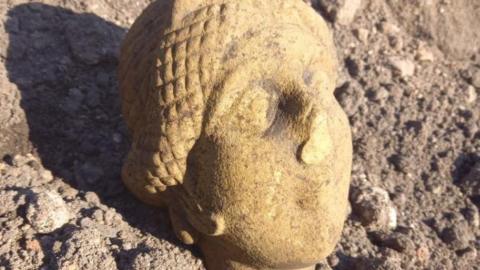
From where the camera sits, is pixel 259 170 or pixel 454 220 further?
pixel 454 220

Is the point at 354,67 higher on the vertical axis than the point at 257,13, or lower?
lower

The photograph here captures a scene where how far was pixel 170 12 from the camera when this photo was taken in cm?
209

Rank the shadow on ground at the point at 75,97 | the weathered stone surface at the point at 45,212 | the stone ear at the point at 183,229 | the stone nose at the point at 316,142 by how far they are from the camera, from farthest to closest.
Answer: the shadow on ground at the point at 75,97 < the stone ear at the point at 183,229 < the weathered stone surface at the point at 45,212 < the stone nose at the point at 316,142

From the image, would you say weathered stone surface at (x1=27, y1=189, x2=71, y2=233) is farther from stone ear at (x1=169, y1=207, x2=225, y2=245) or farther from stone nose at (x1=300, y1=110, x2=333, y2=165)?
stone nose at (x1=300, y1=110, x2=333, y2=165)

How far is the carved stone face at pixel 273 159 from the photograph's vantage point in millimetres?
1920

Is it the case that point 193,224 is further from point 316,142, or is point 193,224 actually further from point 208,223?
point 316,142

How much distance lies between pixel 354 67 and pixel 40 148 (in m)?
1.83

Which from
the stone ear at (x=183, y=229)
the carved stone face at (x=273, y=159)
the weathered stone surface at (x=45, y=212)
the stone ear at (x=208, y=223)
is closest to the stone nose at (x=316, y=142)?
the carved stone face at (x=273, y=159)

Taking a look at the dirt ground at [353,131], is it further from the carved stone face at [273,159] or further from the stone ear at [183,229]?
the carved stone face at [273,159]

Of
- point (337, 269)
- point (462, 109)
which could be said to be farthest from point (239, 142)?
point (462, 109)

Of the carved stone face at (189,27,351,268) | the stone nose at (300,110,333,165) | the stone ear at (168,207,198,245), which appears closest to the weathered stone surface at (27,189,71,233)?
the stone ear at (168,207,198,245)

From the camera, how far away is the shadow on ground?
2436 mm

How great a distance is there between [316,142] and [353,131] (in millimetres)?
1208

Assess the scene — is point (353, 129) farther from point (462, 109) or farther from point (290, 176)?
point (290, 176)
